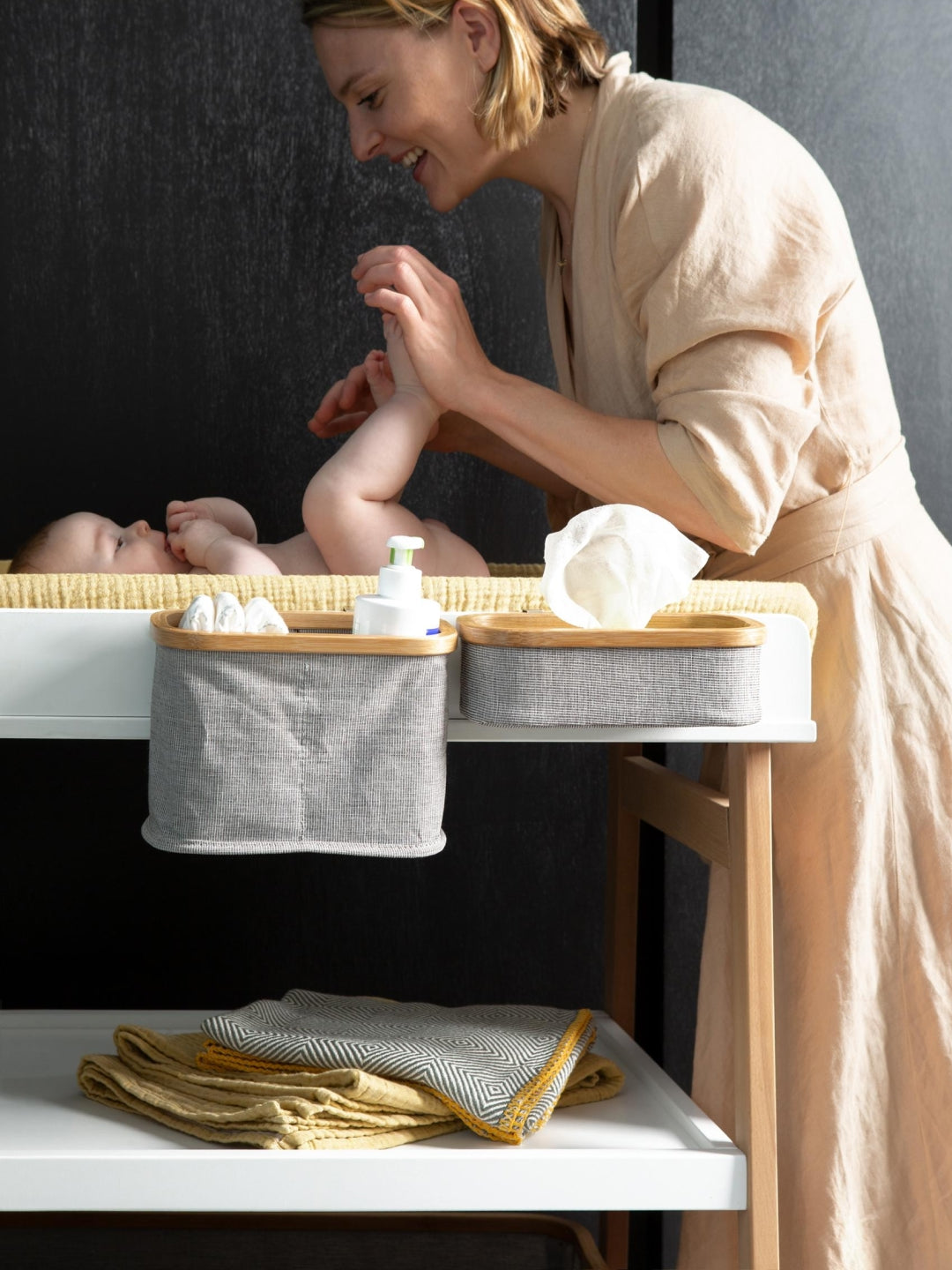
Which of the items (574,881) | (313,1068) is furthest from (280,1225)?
(574,881)

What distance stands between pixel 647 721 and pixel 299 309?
0.96 metres

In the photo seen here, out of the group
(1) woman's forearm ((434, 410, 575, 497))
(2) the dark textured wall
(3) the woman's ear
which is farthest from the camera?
(2) the dark textured wall

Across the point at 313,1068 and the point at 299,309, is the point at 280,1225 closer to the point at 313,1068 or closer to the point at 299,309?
the point at 313,1068

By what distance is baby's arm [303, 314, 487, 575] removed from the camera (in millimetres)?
1120

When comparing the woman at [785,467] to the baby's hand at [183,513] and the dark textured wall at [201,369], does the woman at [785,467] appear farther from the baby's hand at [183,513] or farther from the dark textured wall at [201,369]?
the dark textured wall at [201,369]

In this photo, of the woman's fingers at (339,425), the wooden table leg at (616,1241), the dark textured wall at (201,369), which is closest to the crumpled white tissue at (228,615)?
the woman's fingers at (339,425)

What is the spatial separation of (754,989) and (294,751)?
0.41 meters

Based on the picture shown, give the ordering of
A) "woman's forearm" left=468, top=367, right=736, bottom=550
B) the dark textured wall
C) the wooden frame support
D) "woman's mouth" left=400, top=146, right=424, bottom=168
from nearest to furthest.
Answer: the wooden frame support → "woman's forearm" left=468, top=367, right=736, bottom=550 → "woman's mouth" left=400, top=146, right=424, bottom=168 → the dark textured wall

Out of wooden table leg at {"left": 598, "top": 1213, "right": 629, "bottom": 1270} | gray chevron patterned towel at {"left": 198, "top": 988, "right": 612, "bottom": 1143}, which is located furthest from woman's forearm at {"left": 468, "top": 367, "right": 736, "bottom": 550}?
wooden table leg at {"left": 598, "top": 1213, "right": 629, "bottom": 1270}

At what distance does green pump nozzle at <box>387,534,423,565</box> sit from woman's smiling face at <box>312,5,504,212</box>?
1.82 feet

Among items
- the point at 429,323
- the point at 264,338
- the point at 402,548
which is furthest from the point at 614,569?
the point at 264,338

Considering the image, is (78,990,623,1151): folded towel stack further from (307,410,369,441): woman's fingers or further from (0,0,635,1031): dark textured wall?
(307,410,369,441): woman's fingers

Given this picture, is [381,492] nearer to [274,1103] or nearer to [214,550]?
[214,550]

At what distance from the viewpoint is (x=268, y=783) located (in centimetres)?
87
